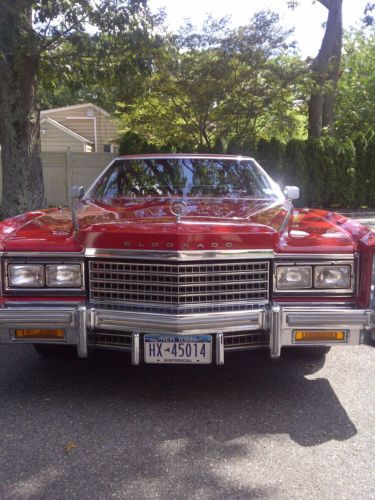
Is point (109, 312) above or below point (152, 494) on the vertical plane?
above

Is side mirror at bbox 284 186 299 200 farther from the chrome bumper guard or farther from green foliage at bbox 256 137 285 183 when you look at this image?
green foliage at bbox 256 137 285 183

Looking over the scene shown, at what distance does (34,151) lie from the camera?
985 cm

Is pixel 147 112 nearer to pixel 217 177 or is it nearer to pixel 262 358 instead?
pixel 217 177

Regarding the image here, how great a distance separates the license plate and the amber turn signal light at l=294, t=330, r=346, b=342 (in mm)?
585

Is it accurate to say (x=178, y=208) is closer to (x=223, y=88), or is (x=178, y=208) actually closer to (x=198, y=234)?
(x=198, y=234)

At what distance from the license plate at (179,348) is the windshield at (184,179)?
67.8 inches

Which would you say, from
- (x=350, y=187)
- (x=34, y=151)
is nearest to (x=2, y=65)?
(x=34, y=151)

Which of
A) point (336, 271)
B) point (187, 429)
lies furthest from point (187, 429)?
point (336, 271)

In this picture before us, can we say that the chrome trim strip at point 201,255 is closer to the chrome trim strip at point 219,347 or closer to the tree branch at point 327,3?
the chrome trim strip at point 219,347

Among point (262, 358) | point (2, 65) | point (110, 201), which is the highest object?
point (2, 65)

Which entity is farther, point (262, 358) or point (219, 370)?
point (262, 358)

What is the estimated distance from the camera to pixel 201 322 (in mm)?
3180

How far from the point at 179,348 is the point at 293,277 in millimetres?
860

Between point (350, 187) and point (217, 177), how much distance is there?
1348 centimetres
